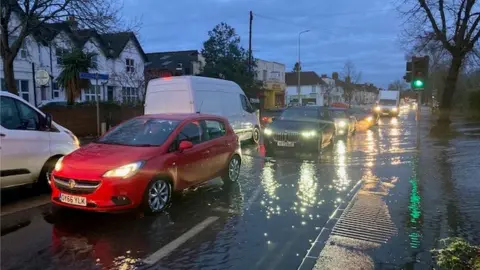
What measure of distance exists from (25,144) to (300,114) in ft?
33.2

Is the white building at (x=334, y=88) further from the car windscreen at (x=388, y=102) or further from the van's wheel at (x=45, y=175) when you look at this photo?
the van's wheel at (x=45, y=175)

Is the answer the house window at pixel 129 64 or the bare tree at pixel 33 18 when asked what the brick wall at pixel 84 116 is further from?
the house window at pixel 129 64

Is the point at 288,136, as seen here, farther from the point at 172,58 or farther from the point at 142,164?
the point at 172,58

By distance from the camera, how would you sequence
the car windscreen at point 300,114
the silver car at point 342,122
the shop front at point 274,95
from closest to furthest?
the car windscreen at point 300,114, the silver car at point 342,122, the shop front at point 274,95

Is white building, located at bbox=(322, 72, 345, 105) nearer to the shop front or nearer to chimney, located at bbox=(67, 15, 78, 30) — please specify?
the shop front

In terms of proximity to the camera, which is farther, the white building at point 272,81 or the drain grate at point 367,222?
the white building at point 272,81

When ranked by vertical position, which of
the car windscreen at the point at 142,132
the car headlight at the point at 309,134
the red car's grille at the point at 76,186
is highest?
the car windscreen at the point at 142,132

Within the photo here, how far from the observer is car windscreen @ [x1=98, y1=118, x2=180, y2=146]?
6984 mm

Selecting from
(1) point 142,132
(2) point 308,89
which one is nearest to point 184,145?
(1) point 142,132

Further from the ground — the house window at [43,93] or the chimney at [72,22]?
the chimney at [72,22]

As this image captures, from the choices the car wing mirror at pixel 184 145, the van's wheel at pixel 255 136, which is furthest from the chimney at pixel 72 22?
the car wing mirror at pixel 184 145

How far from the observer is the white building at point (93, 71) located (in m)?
27.9

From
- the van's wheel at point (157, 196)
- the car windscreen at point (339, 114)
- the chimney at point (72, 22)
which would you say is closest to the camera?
the van's wheel at point (157, 196)

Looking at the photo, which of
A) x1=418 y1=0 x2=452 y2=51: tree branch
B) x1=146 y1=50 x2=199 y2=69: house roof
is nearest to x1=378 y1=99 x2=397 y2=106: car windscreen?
x1=418 y1=0 x2=452 y2=51: tree branch
